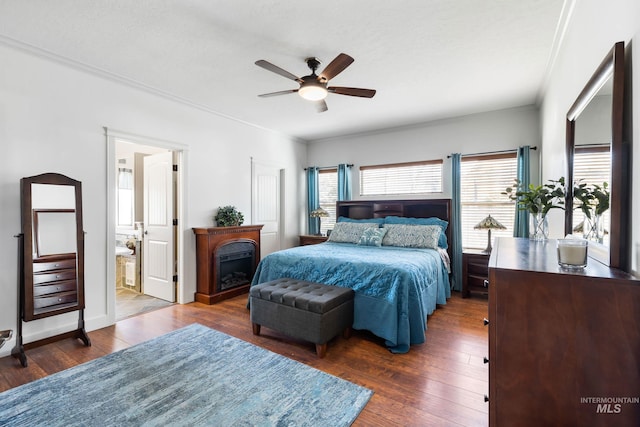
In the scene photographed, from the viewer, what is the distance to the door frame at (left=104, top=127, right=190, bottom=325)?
131 inches

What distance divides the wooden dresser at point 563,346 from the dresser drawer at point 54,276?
360 cm

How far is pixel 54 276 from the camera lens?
9.26 feet

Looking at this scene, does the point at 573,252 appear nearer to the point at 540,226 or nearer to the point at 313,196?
the point at 540,226

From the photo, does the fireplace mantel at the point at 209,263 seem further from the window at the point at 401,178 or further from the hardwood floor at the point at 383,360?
the window at the point at 401,178

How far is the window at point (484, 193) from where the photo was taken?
4426 millimetres

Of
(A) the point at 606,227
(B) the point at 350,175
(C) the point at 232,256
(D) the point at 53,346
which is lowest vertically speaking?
(D) the point at 53,346

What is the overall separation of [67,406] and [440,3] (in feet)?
12.4

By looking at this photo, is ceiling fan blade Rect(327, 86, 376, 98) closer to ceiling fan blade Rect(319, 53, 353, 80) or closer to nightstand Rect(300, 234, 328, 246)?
ceiling fan blade Rect(319, 53, 353, 80)

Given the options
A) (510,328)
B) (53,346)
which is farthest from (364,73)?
(53,346)

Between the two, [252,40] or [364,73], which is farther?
[364,73]

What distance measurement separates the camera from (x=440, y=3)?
214cm

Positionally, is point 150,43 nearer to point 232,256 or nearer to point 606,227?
point 232,256

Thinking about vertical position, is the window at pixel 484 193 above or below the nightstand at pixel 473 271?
above

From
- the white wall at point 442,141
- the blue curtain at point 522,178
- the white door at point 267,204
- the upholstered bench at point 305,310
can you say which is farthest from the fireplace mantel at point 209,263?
the blue curtain at point 522,178
